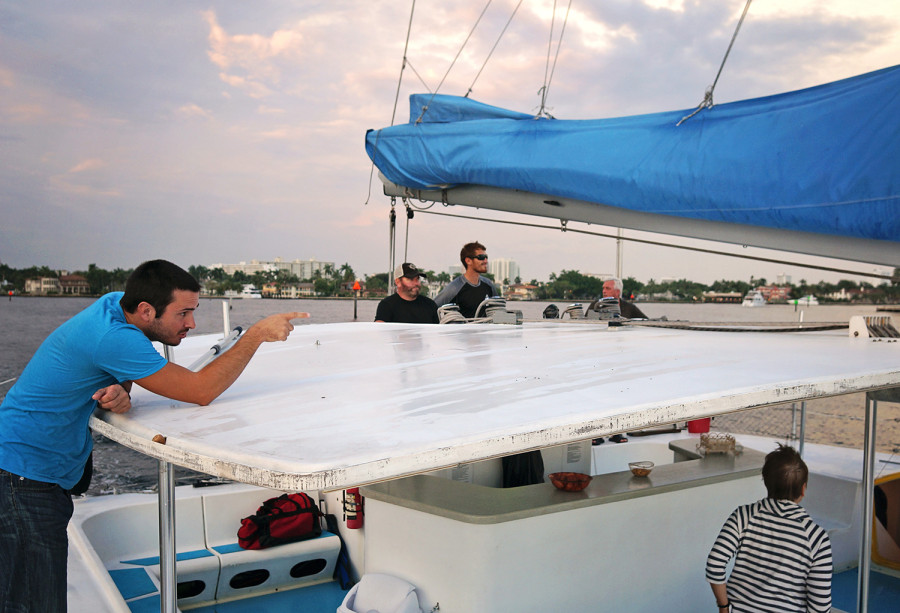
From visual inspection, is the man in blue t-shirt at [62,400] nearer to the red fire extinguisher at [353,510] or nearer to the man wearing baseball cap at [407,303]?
the red fire extinguisher at [353,510]

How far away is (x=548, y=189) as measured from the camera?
10.7 ft

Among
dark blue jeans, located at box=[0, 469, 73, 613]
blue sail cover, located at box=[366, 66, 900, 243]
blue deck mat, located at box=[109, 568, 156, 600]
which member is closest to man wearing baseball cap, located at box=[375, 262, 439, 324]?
blue sail cover, located at box=[366, 66, 900, 243]

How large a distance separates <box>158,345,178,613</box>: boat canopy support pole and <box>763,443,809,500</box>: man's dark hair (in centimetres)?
178

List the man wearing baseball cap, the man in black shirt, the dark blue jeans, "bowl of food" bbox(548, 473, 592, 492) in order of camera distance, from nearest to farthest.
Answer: the dark blue jeans → "bowl of food" bbox(548, 473, 592, 492) → the man wearing baseball cap → the man in black shirt

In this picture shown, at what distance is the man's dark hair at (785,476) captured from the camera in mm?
2152

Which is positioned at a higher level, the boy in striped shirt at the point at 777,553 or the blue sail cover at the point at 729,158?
the blue sail cover at the point at 729,158

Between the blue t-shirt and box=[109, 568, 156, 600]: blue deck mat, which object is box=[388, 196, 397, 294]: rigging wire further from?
the blue t-shirt

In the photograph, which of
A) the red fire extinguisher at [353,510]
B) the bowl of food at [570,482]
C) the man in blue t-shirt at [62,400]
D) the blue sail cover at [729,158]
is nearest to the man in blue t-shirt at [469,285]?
the blue sail cover at [729,158]

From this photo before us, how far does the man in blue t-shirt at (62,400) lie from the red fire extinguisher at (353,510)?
2199 millimetres

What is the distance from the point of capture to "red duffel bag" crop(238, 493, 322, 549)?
161 inches

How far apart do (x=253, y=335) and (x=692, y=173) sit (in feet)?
6.51

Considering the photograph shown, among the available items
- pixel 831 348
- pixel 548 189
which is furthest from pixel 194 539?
pixel 831 348

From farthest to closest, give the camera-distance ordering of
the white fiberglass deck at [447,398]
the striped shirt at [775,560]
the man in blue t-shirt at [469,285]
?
the man in blue t-shirt at [469,285] < the striped shirt at [775,560] < the white fiberglass deck at [447,398]

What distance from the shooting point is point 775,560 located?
2113 mm
